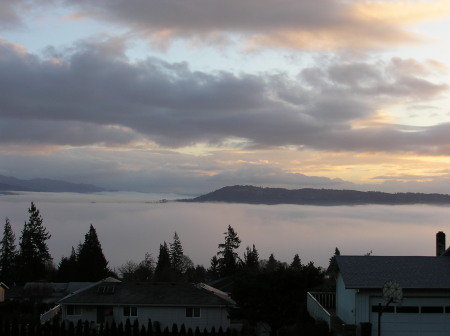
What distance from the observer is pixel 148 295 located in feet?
147

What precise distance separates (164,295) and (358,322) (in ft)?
66.3

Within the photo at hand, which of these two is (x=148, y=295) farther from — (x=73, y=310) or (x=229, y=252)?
(x=229, y=252)

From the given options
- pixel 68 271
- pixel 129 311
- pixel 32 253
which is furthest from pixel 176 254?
pixel 129 311

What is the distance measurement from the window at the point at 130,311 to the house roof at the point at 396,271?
1867cm

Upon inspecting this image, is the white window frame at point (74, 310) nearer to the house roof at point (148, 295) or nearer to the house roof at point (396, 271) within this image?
the house roof at point (148, 295)

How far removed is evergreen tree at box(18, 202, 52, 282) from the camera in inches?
3661

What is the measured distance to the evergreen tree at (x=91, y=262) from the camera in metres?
87.4

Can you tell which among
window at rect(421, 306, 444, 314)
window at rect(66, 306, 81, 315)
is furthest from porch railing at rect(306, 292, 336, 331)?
window at rect(66, 306, 81, 315)

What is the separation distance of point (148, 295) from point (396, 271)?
21.1 m

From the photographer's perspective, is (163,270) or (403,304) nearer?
(403,304)

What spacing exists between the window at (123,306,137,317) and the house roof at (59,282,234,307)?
336mm

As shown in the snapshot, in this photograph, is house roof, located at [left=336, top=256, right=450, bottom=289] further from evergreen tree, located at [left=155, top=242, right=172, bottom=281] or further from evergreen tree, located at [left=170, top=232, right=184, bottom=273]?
evergreen tree, located at [left=170, top=232, right=184, bottom=273]

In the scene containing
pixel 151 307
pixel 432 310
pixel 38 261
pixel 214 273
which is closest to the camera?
pixel 432 310

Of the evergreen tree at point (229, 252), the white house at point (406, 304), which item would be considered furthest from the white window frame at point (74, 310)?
the evergreen tree at point (229, 252)
